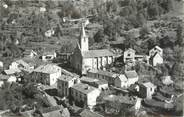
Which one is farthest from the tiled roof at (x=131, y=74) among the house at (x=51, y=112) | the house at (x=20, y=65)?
the house at (x=20, y=65)

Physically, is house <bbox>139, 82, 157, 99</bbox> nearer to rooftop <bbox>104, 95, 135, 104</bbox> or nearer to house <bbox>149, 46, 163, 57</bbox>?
rooftop <bbox>104, 95, 135, 104</bbox>

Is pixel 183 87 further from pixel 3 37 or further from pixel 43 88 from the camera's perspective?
pixel 3 37

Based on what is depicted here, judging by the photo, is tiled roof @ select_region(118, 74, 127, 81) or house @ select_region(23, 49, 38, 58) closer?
tiled roof @ select_region(118, 74, 127, 81)

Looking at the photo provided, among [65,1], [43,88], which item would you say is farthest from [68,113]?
[65,1]

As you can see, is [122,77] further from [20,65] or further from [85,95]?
[20,65]

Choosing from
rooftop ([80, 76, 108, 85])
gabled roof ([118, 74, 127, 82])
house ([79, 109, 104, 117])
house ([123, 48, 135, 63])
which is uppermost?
house ([123, 48, 135, 63])

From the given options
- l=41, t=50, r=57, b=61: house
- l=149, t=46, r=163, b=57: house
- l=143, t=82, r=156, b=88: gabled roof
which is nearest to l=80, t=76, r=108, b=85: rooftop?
l=143, t=82, r=156, b=88: gabled roof

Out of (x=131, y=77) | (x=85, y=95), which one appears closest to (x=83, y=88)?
(x=85, y=95)
